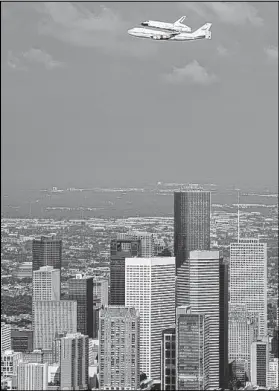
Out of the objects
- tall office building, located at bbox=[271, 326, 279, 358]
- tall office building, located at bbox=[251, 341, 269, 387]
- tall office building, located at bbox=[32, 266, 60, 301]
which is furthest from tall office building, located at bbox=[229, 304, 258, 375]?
tall office building, located at bbox=[32, 266, 60, 301]

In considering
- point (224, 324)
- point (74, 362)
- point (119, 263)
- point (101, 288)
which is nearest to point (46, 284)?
point (101, 288)

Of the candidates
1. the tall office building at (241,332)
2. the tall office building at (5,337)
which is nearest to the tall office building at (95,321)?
the tall office building at (5,337)

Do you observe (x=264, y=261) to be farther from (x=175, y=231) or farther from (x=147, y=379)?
(x=147, y=379)

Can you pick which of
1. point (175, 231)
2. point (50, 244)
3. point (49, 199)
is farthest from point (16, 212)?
point (175, 231)

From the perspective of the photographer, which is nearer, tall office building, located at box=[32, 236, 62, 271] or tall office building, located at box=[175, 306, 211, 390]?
tall office building, located at box=[175, 306, 211, 390]

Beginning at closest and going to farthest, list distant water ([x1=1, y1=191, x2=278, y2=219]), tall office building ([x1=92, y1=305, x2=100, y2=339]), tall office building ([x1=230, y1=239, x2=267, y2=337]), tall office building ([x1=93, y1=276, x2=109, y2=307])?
distant water ([x1=1, y1=191, x2=278, y2=219])
tall office building ([x1=92, y1=305, x2=100, y2=339])
tall office building ([x1=93, y1=276, x2=109, y2=307])
tall office building ([x1=230, y1=239, x2=267, y2=337])

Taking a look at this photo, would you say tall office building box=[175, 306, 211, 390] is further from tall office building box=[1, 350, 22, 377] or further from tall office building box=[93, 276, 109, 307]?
tall office building box=[1, 350, 22, 377]
